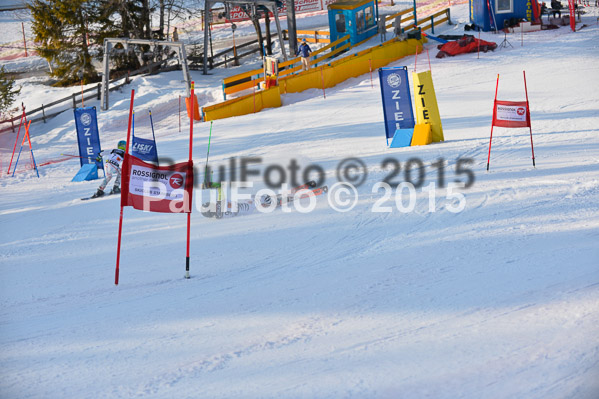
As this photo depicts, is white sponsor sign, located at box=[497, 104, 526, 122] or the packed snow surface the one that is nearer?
the packed snow surface

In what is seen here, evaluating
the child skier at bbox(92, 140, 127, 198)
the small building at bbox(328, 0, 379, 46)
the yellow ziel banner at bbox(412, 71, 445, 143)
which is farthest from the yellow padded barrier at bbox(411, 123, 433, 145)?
the small building at bbox(328, 0, 379, 46)

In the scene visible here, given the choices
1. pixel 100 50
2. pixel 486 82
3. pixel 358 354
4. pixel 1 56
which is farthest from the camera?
pixel 1 56

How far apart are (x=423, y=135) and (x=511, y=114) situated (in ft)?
9.32

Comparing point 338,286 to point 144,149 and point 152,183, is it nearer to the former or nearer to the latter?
point 152,183

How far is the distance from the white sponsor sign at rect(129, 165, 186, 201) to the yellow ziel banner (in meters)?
7.02

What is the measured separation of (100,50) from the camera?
31.7 m

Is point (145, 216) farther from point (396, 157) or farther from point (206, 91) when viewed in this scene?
point (206, 91)

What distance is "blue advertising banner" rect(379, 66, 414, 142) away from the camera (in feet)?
46.1

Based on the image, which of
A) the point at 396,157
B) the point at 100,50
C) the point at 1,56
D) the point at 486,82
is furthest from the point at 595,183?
the point at 1,56

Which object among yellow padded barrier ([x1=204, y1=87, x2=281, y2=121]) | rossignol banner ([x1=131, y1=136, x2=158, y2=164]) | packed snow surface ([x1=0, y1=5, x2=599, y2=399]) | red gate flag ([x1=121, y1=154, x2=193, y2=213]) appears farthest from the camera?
yellow padded barrier ([x1=204, y1=87, x2=281, y2=121])

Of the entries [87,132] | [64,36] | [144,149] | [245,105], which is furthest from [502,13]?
[64,36]

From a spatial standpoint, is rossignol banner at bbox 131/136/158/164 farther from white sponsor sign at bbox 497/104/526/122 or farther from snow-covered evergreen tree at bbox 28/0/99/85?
snow-covered evergreen tree at bbox 28/0/99/85

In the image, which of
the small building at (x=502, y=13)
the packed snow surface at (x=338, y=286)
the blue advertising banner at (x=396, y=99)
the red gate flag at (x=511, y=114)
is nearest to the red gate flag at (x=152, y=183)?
the packed snow surface at (x=338, y=286)

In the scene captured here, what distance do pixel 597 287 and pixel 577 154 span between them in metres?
6.00
